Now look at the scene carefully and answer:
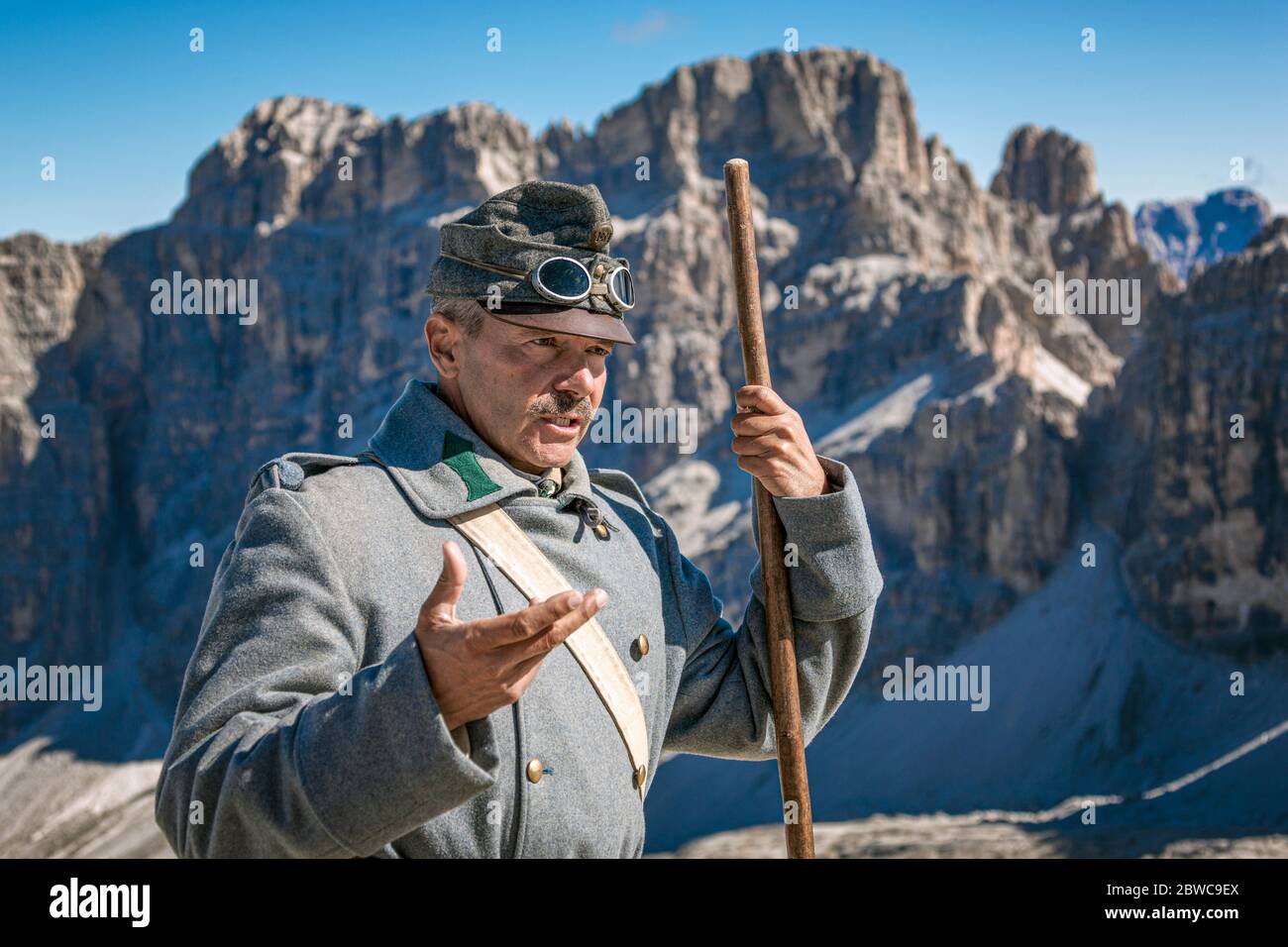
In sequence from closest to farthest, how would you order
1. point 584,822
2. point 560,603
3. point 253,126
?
point 560,603
point 584,822
point 253,126

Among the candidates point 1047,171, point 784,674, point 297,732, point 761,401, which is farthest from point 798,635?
point 1047,171

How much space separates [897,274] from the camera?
258ft

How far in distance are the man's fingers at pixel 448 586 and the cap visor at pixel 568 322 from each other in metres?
0.93

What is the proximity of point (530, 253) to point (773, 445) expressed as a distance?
2.39 feet

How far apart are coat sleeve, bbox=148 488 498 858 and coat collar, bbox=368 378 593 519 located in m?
0.35

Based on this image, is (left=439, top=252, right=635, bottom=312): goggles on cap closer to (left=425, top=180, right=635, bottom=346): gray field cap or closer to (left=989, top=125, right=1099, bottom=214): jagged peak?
(left=425, top=180, right=635, bottom=346): gray field cap

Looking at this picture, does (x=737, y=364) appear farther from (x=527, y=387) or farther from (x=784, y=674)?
(x=527, y=387)

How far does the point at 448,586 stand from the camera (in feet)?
8.56

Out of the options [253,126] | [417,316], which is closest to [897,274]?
[417,316]

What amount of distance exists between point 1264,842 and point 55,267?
80327 mm

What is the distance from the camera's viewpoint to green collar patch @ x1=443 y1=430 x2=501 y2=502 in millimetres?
A: 3377

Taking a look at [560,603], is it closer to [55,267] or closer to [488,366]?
[488,366]

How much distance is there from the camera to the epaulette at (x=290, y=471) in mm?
3178
